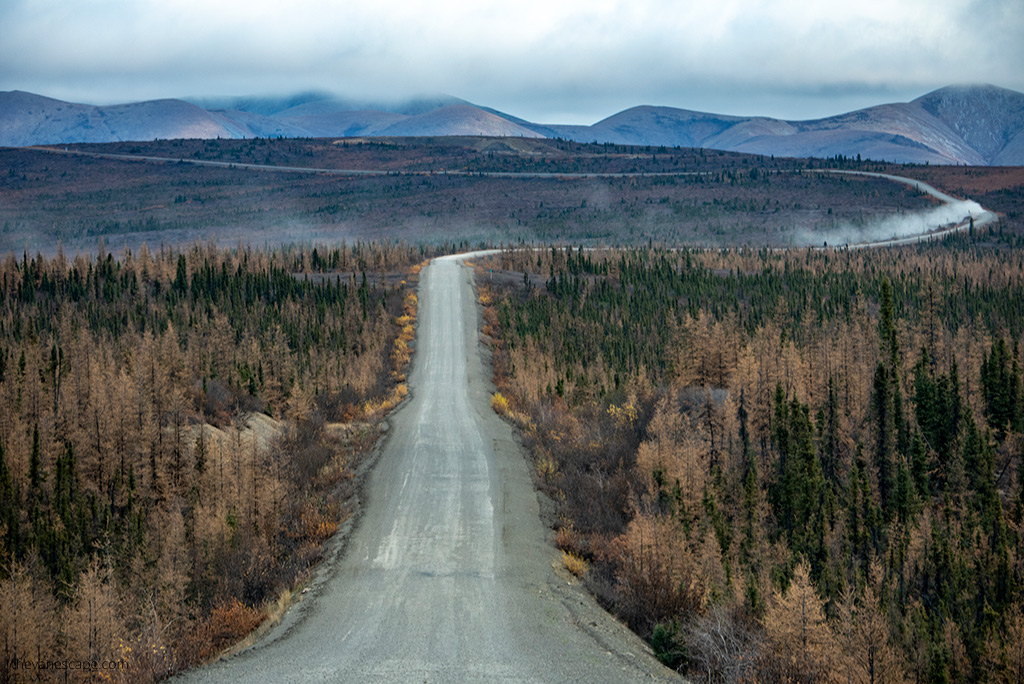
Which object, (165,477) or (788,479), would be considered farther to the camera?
(788,479)

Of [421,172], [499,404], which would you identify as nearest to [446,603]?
[499,404]

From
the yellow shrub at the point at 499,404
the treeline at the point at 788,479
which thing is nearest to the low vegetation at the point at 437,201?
the treeline at the point at 788,479

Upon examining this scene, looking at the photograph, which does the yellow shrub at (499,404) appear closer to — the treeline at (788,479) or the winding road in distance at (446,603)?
the treeline at (788,479)

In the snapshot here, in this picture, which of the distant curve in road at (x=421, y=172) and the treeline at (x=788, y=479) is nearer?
the treeline at (x=788, y=479)

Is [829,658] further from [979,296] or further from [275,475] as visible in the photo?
[979,296]

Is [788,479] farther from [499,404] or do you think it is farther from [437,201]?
[437,201]

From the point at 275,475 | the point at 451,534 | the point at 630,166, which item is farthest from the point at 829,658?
the point at 630,166

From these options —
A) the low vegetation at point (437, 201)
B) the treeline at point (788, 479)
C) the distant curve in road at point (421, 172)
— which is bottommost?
the treeline at point (788, 479)
